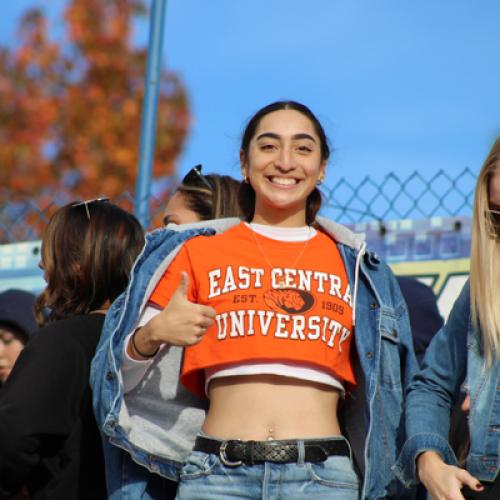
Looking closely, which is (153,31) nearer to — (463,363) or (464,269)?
(464,269)

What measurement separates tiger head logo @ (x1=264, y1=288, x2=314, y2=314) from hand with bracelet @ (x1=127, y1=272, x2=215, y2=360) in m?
0.33

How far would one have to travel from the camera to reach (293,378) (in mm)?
3027

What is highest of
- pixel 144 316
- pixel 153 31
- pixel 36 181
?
pixel 153 31

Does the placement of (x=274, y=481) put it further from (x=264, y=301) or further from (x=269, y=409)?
(x=264, y=301)

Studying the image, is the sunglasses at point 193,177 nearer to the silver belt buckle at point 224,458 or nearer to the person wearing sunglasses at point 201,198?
the person wearing sunglasses at point 201,198

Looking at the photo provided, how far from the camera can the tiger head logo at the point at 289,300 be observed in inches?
122

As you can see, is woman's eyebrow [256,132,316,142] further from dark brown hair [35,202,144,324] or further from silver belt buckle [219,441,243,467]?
silver belt buckle [219,441,243,467]

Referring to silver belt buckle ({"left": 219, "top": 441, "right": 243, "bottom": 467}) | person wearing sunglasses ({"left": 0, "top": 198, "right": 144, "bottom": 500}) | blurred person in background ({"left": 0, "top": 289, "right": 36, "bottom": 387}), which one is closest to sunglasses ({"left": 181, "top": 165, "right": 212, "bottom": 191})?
person wearing sunglasses ({"left": 0, "top": 198, "right": 144, "bottom": 500})

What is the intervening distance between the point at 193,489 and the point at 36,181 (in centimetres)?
1417

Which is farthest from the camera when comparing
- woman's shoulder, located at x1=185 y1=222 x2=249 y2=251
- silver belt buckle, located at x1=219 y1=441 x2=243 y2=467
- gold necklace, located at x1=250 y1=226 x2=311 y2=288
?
woman's shoulder, located at x1=185 y1=222 x2=249 y2=251

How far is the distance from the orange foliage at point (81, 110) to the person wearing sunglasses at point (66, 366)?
1278cm

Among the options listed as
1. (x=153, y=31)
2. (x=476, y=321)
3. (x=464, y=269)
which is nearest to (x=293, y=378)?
(x=476, y=321)

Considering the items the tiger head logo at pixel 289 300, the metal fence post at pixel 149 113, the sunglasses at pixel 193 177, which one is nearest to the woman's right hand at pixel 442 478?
the tiger head logo at pixel 289 300

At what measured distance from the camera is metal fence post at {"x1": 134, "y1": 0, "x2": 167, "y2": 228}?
228 inches
